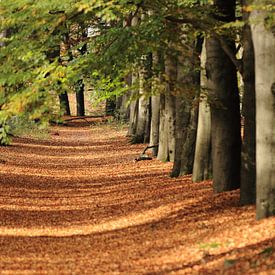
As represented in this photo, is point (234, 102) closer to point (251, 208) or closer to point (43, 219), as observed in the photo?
point (251, 208)

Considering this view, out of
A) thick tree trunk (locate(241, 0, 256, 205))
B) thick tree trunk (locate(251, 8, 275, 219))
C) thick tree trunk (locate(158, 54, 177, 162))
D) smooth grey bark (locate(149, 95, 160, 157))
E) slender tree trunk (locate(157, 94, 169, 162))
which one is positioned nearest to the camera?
thick tree trunk (locate(251, 8, 275, 219))

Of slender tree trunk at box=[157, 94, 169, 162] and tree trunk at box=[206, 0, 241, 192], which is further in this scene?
slender tree trunk at box=[157, 94, 169, 162]

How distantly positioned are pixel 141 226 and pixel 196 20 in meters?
3.85

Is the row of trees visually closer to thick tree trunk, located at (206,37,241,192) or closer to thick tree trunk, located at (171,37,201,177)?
thick tree trunk, located at (206,37,241,192)

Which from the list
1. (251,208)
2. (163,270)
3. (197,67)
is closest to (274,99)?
(251,208)

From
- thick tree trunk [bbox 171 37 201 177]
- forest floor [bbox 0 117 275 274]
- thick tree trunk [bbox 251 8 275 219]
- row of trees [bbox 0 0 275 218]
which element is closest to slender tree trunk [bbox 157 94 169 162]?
forest floor [bbox 0 117 275 274]

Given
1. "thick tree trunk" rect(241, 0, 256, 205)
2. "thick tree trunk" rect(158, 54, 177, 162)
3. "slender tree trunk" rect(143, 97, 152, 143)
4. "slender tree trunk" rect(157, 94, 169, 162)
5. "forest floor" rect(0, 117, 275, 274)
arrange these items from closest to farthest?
"forest floor" rect(0, 117, 275, 274)
"thick tree trunk" rect(241, 0, 256, 205)
"thick tree trunk" rect(158, 54, 177, 162)
"slender tree trunk" rect(157, 94, 169, 162)
"slender tree trunk" rect(143, 97, 152, 143)

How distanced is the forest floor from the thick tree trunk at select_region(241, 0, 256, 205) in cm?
37

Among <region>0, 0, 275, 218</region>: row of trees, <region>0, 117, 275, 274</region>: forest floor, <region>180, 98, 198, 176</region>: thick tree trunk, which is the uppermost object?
<region>0, 0, 275, 218</region>: row of trees

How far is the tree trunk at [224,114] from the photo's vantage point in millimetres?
15648

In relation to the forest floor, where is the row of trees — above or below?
above

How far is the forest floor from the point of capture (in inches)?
407

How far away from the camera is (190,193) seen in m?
17.0

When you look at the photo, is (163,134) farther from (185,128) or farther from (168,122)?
(185,128)
